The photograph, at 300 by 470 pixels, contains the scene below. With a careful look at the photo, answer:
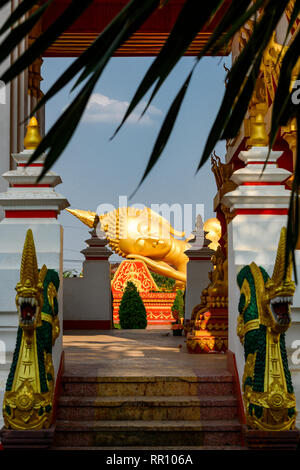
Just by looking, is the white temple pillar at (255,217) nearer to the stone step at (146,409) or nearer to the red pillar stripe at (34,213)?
the stone step at (146,409)

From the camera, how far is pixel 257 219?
4.68m

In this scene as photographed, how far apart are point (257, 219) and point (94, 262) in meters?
6.01

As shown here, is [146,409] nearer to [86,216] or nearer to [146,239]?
[86,216]

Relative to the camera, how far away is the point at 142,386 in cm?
454

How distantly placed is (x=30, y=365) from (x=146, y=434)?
3.21 ft

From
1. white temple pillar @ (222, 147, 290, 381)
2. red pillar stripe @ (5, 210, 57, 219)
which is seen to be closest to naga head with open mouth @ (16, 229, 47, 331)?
red pillar stripe @ (5, 210, 57, 219)

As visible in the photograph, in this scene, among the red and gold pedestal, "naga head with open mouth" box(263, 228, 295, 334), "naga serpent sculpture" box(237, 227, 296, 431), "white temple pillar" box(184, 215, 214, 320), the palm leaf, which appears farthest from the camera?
"white temple pillar" box(184, 215, 214, 320)

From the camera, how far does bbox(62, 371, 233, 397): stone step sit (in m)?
4.53

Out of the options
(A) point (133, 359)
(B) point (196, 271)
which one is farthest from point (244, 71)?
(B) point (196, 271)

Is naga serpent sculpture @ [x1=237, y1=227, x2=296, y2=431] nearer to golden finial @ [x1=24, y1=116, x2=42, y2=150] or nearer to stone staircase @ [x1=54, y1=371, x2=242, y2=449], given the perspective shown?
stone staircase @ [x1=54, y1=371, x2=242, y2=449]

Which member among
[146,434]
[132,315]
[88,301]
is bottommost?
[146,434]

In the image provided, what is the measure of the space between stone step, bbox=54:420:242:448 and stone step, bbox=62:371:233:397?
1.17 ft

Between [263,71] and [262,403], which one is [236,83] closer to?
[262,403]

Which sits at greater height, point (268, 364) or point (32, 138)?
point (32, 138)
